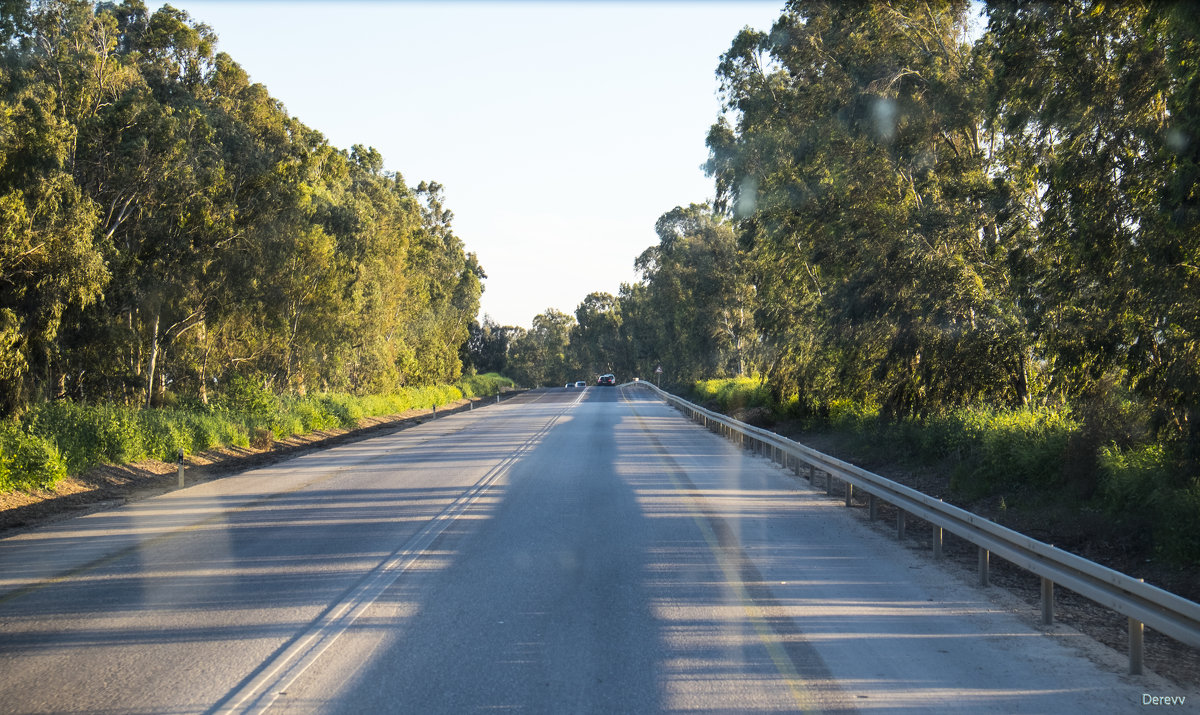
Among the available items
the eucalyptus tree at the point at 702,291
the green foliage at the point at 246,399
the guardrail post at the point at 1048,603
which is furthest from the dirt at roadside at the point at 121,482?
the eucalyptus tree at the point at 702,291

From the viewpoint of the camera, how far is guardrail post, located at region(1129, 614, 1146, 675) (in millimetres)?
6020

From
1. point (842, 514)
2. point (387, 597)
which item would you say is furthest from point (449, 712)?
point (842, 514)

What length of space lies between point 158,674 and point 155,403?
74.4ft

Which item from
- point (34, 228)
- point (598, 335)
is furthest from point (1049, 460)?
point (598, 335)

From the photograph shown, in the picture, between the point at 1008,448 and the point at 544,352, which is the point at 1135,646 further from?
the point at 544,352

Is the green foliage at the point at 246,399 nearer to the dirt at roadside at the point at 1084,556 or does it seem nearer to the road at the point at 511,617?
the road at the point at 511,617

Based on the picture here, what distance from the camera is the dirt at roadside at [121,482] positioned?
1377 cm

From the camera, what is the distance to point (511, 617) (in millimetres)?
7312

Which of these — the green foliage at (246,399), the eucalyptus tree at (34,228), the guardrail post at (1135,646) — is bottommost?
the guardrail post at (1135,646)

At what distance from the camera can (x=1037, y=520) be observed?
11.6m

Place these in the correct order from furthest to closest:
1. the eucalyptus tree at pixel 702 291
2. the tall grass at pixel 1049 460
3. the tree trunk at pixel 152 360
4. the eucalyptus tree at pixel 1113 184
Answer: the eucalyptus tree at pixel 702 291 < the tree trunk at pixel 152 360 < the eucalyptus tree at pixel 1113 184 < the tall grass at pixel 1049 460

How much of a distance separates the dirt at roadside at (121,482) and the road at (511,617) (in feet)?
3.76

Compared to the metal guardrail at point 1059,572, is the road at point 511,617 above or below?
below

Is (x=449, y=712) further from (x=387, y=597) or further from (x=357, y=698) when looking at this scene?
(x=387, y=597)
